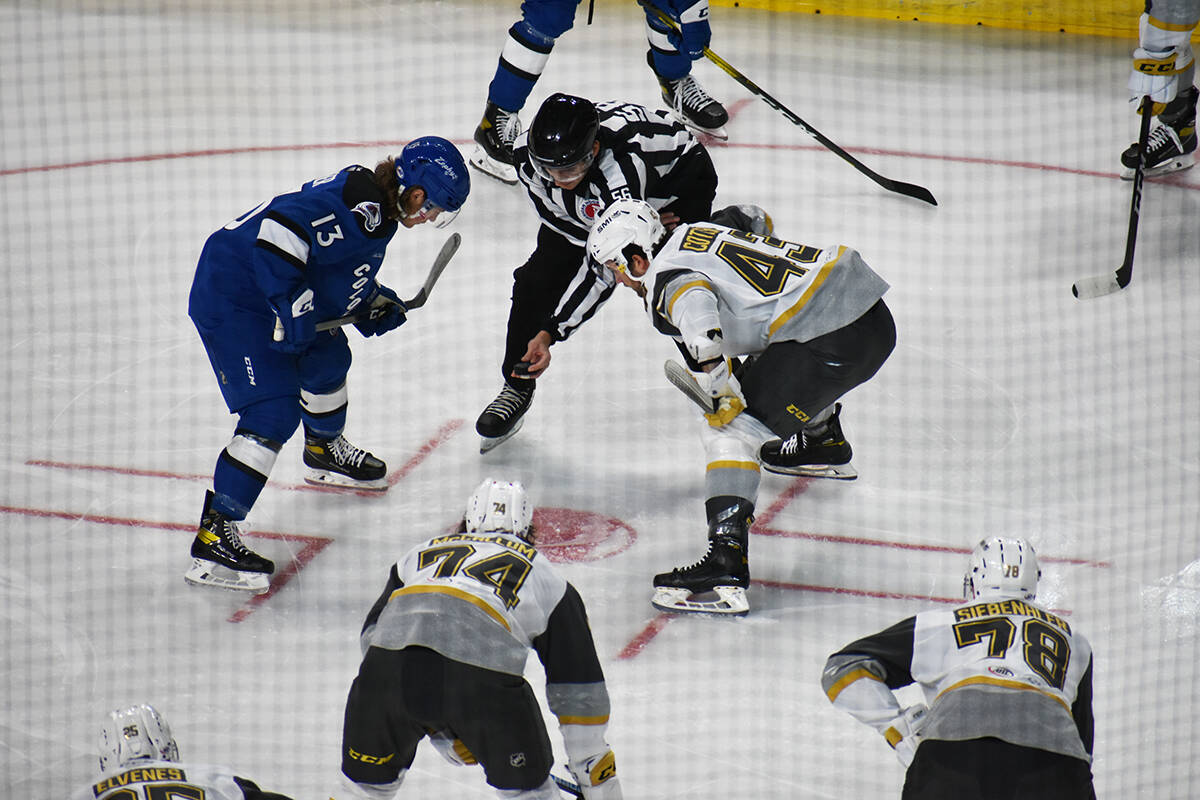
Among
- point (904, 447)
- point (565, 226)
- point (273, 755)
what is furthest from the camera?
point (904, 447)

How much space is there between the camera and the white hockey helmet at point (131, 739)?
8.33 ft

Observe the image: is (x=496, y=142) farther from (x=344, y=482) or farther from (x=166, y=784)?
(x=166, y=784)

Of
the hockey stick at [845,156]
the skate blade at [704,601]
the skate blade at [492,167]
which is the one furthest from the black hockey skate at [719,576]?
the skate blade at [492,167]

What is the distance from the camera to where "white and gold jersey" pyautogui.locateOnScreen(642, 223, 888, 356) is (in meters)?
3.57

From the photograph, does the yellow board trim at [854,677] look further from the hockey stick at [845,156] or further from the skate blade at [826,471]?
the hockey stick at [845,156]

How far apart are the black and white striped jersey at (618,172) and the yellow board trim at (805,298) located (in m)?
0.49

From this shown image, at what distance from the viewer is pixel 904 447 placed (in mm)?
4461

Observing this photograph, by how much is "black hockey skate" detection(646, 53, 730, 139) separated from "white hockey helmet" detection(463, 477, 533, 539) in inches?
156

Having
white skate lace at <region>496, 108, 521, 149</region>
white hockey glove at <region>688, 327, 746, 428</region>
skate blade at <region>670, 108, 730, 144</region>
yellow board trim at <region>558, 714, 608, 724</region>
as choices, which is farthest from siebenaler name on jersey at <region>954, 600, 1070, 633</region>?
skate blade at <region>670, 108, 730, 144</region>

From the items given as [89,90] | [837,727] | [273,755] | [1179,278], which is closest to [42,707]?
[273,755]

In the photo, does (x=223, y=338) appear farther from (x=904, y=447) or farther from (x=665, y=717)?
(x=904, y=447)

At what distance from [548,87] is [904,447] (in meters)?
3.25

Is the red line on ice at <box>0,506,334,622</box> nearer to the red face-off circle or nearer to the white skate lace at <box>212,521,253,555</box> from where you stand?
the white skate lace at <box>212,521,253,555</box>

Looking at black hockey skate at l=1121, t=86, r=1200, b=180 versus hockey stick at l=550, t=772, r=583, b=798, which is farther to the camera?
black hockey skate at l=1121, t=86, r=1200, b=180
